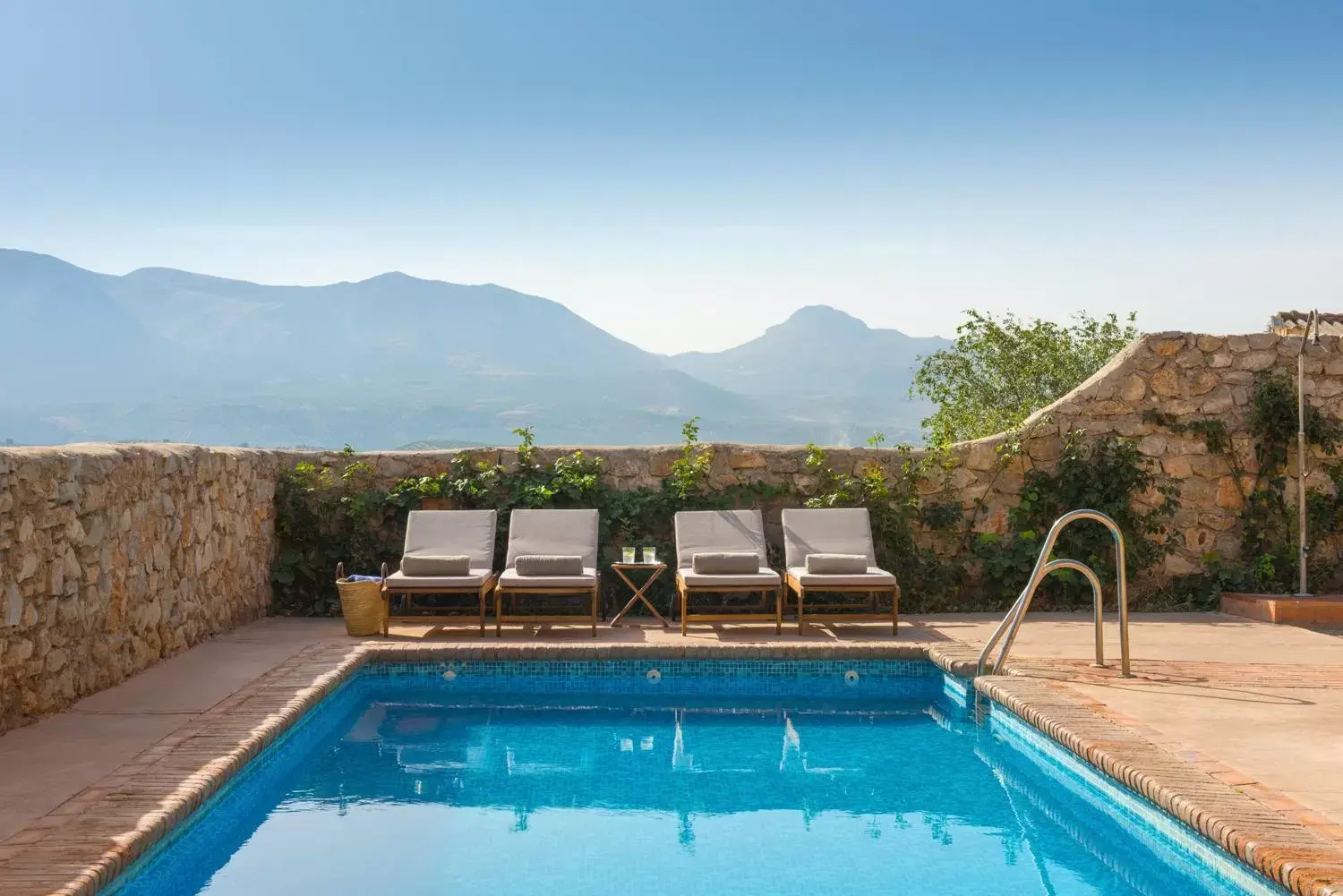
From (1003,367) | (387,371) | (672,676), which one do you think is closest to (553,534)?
(672,676)

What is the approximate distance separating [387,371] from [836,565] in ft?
559

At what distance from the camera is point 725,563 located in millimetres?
7605

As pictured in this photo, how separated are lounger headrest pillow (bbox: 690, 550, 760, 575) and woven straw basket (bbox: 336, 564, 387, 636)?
2.07 meters

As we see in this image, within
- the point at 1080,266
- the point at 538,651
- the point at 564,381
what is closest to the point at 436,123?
the point at 1080,266

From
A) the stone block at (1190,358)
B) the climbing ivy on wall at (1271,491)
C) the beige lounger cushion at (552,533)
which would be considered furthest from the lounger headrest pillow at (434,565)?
the stone block at (1190,358)

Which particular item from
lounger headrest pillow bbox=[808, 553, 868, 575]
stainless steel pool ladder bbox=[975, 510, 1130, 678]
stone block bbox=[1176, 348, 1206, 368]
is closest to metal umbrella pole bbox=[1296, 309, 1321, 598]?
stone block bbox=[1176, 348, 1206, 368]

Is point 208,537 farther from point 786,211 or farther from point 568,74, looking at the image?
point 786,211

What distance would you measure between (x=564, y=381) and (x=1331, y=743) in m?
142

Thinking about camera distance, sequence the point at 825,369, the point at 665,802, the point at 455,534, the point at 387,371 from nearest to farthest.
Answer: the point at 665,802
the point at 455,534
the point at 825,369
the point at 387,371

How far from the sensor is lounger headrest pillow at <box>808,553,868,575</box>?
7609 millimetres

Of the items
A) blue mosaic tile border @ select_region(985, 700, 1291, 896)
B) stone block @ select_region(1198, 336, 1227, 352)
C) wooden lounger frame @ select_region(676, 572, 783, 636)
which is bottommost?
blue mosaic tile border @ select_region(985, 700, 1291, 896)

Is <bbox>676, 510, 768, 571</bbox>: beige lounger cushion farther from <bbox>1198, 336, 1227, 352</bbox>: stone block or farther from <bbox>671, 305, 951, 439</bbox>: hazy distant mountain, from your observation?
<bbox>671, 305, 951, 439</bbox>: hazy distant mountain

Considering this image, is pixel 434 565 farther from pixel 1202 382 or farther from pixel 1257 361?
pixel 1257 361

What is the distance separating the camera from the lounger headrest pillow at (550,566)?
7.61m
